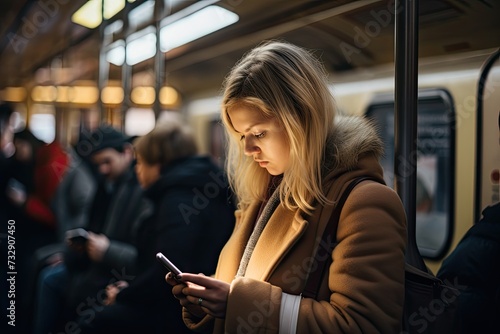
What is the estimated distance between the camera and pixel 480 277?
203 centimetres

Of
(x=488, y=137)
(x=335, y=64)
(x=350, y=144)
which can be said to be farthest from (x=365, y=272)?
(x=335, y=64)

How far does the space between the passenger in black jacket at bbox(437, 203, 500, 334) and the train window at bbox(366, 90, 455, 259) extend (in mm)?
904

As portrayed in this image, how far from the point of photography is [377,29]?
2.70 m

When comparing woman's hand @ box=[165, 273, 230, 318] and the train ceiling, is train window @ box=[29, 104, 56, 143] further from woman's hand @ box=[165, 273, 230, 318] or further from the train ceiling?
woman's hand @ box=[165, 273, 230, 318]

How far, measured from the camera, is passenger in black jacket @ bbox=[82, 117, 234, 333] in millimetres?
2496

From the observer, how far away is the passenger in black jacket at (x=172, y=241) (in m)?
2.50

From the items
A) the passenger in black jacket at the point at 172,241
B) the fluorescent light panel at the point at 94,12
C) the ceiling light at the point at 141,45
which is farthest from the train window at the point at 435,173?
the fluorescent light panel at the point at 94,12

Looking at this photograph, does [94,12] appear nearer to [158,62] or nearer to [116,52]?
[116,52]

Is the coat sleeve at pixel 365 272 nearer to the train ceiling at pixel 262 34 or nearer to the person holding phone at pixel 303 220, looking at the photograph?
the person holding phone at pixel 303 220

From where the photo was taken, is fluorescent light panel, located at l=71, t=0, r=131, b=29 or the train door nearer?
the train door

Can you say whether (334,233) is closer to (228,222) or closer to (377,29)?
(228,222)

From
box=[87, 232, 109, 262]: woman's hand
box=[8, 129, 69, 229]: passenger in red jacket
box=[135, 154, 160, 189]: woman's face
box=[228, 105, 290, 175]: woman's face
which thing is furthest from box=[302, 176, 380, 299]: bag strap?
box=[8, 129, 69, 229]: passenger in red jacket

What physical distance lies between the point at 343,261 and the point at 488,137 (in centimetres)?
151

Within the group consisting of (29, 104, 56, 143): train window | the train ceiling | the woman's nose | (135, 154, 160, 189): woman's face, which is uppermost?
the train ceiling
